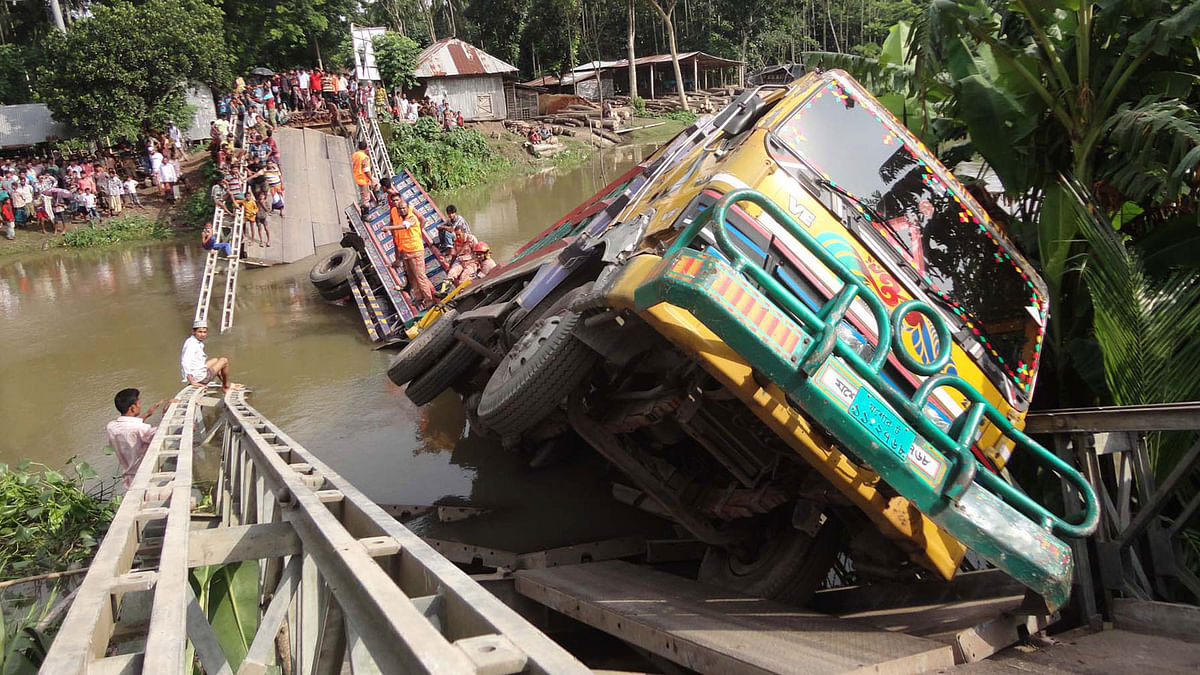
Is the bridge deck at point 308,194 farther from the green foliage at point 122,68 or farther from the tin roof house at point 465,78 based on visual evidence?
the tin roof house at point 465,78

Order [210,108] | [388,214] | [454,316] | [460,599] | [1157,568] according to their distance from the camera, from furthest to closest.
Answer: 1. [210,108]
2. [388,214]
3. [454,316]
4. [1157,568]
5. [460,599]

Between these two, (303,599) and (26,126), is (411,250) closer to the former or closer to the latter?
(303,599)

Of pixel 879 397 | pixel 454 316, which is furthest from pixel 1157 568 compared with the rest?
pixel 454 316

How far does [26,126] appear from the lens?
947 inches

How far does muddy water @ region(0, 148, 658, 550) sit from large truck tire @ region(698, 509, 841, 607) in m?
1.49

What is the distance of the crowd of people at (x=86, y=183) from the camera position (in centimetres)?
1717

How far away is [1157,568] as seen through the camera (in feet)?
11.6

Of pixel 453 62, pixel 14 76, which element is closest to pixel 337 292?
pixel 14 76

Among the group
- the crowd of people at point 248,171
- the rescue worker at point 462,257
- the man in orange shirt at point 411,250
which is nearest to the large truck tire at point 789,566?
the rescue worker at point 462,257

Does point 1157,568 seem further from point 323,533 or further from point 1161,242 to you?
point 323,533

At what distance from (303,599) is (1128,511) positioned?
344 centimetres

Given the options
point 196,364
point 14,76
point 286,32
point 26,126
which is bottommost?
point 196,364

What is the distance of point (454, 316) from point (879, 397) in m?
3.65

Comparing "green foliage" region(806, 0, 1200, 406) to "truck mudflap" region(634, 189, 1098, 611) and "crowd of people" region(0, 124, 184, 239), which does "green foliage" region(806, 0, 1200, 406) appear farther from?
"crowd of people" region(0, 124, 184, 239)
